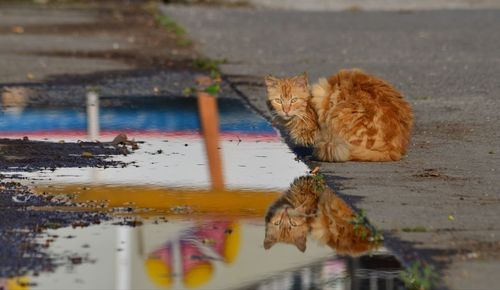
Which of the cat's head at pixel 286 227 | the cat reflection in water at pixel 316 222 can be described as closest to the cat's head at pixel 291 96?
the cat reflection in water at pixel 316 222

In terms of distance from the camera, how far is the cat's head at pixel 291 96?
30.9 ft

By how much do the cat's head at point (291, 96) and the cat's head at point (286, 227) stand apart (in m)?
1.58

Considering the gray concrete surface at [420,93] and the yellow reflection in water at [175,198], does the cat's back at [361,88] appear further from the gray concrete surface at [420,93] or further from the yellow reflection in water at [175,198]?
the yellow reflection in water at [175,198]

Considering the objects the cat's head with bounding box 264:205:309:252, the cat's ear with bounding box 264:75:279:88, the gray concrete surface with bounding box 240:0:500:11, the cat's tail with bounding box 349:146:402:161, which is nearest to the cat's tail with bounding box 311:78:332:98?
the cat's ear with bounding box 264:75:279:88

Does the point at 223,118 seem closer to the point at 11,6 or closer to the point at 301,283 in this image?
the point at 301,283

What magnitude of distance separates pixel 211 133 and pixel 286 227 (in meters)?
3.88

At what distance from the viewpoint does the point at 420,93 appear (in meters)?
13.6

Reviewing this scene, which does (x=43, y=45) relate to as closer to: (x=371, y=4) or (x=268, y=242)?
(x=371, y=4)

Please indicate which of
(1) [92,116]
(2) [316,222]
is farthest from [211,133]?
(2) [316,222]

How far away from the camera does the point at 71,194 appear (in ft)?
27.2

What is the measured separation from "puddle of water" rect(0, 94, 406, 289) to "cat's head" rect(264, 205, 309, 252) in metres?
0.06

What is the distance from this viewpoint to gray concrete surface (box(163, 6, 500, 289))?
6.99 m

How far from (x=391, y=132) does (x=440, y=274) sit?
3078 mm

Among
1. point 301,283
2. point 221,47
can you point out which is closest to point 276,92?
point 301,283
